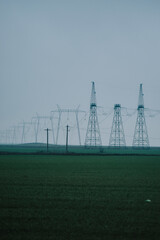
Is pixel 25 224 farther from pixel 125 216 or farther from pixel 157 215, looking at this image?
pixel 157 215

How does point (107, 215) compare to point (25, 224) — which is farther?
point (107, 215)

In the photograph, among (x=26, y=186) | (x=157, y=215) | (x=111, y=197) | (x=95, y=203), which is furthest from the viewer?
(x=26, y=186)

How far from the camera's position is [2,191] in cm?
1353

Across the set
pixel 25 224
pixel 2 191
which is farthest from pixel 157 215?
pixel 2 191

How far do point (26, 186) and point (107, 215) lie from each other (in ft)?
21.8

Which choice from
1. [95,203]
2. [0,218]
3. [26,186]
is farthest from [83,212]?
[26,186]

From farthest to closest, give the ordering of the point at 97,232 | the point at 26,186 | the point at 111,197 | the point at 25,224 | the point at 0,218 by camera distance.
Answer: the point at 26,186
the point at 111,197
the point at 0,218
the point at 25,224
the point at 97,232

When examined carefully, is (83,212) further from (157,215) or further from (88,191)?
(88,191)

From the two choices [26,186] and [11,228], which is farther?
[26,186]

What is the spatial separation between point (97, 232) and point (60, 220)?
136 cm

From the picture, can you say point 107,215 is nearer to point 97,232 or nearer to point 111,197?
point 97,232

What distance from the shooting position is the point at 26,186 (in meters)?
15.3

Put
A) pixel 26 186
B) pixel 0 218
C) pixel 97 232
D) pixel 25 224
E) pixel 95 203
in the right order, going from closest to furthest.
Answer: pixel 97 232
pixel 25 224
pixel 0 218
pixel 95 203
pixel 26 186

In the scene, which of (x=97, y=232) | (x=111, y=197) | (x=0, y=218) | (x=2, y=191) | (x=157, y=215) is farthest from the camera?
(x=2, y=191)
